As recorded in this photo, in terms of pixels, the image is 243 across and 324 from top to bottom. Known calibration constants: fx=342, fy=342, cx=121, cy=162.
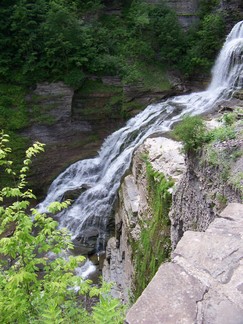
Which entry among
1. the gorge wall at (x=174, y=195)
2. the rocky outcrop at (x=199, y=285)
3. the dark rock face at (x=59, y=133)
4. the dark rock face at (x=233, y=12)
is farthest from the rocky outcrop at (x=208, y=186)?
the dark rock face at (x=233, y=12)

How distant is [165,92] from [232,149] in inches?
461

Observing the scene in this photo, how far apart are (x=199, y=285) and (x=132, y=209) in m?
7.20

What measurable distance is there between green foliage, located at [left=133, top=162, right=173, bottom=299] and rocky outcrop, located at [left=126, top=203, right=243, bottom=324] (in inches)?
182

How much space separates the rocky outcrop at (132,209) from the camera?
→ 8.51m

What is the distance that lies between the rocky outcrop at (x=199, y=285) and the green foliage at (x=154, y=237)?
463 cm

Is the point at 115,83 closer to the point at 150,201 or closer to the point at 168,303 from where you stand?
the point at 150,201

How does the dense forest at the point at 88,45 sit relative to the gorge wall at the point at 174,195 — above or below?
above

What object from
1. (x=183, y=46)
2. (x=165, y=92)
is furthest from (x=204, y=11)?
(x=165, y=92)

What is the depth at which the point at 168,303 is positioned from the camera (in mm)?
1889

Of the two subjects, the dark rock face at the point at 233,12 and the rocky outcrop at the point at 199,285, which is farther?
the dark rock face at the point at 233,12

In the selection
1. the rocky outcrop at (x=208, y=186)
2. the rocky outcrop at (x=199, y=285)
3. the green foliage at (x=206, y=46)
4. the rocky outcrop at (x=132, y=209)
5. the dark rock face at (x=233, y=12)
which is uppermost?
the dark rock face at (x=233, y=12)

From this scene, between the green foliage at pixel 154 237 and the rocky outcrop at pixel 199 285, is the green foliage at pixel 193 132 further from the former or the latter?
the rocky outcrop at pixel 199 285

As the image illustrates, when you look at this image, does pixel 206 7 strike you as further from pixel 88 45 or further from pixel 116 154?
pixel 116 154

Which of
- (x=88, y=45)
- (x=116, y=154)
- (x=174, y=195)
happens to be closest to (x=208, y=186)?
(x=174, y=195)
